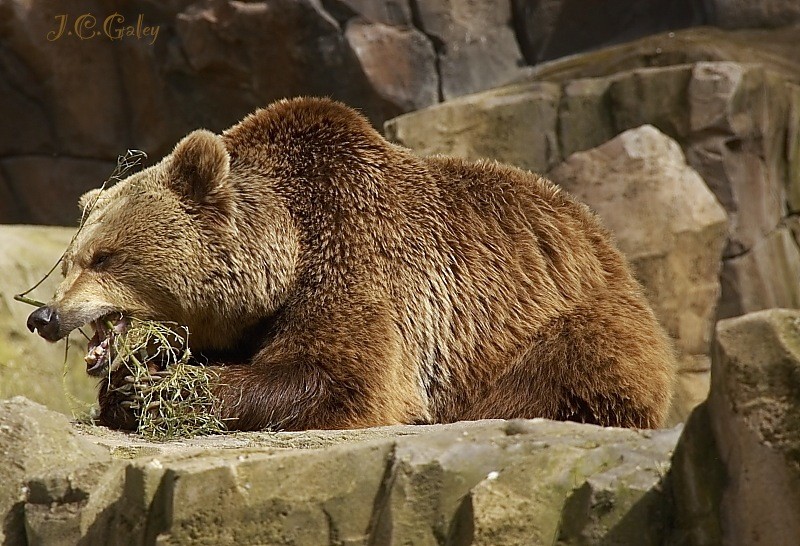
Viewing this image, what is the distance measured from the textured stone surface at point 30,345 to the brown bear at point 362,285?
2.92 m

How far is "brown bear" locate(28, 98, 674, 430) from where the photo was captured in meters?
5.03

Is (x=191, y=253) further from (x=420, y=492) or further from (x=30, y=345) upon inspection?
(x=30, y=345)

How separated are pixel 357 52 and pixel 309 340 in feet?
20.5

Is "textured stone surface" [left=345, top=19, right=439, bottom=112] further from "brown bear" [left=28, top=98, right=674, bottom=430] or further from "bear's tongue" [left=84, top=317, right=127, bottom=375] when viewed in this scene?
"bear's tongue" [left=84, top=317, right=127, bottom=375]

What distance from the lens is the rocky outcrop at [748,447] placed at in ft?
9.20

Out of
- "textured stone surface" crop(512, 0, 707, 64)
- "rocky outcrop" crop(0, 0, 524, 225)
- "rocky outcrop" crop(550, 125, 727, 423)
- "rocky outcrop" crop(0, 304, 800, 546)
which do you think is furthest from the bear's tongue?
"textured stone surface" crop(512, 0, 707, 64)

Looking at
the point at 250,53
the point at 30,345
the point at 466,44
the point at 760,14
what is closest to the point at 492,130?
the point at 466,44

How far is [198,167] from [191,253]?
372 mm

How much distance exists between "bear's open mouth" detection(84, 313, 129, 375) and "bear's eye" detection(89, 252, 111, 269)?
0.21 meters

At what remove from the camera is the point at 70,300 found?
4988 mm

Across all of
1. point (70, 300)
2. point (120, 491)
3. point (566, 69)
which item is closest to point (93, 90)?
point (566, 69)

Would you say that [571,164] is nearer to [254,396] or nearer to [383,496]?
[254,396]

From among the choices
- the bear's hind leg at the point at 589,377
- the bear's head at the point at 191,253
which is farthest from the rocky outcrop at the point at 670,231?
the bear's head at the point at 191,253

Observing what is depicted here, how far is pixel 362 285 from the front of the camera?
16.8 ft
